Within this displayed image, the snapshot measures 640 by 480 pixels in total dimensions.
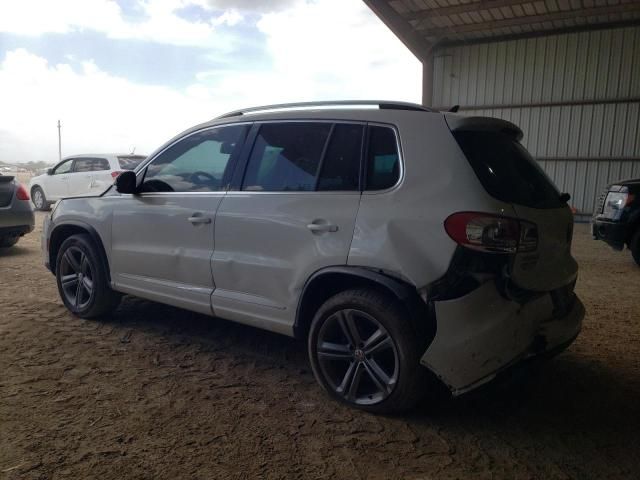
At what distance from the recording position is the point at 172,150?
4035mm

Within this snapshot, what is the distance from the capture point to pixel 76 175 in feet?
42.5

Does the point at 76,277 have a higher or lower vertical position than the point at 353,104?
lower

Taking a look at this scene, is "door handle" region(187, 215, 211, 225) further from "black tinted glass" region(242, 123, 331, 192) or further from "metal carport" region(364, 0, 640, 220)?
"metal carport" region(364, 0, 640, 220)

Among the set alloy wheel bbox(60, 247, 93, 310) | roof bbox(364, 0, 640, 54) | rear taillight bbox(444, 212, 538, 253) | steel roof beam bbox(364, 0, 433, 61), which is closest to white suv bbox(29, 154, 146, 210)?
steel roof beam bbox(364, 0, 433, 61)

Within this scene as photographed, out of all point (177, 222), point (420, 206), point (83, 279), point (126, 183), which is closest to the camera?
point (420, 206)

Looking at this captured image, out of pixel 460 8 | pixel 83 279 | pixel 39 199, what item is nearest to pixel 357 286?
pixel 83 279

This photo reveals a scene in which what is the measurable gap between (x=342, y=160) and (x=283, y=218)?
19.9 inches

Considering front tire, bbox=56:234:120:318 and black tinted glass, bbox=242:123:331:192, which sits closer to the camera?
black tinted glass, bbox=242:123:331:192

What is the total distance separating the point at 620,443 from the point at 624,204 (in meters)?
5.06

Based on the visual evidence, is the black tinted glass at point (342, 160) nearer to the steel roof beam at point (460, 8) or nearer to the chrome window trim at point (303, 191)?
the chrome window trim at point (303, 191)

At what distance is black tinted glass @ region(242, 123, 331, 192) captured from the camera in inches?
126

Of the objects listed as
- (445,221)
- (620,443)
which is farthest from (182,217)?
(620,443)

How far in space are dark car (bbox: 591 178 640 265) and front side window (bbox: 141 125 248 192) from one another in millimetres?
5572

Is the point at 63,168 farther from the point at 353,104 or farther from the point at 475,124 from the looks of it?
the point at 475,124
